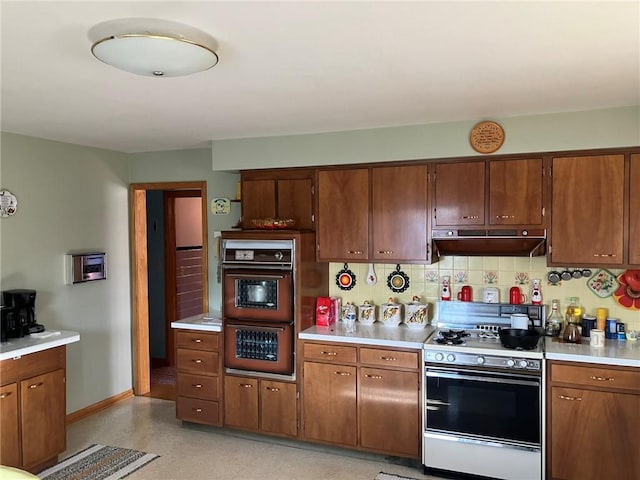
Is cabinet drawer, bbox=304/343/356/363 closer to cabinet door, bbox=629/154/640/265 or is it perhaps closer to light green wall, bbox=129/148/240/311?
light green wall, bbox=129/148/240/311

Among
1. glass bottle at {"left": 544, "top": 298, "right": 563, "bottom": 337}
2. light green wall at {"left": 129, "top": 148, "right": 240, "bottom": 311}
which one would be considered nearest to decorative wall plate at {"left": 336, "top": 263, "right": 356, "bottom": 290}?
light green wall at {"left": 129, "top": 148, "right": 240, "bottom": 311}

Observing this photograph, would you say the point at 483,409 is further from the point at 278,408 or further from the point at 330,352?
the point at 278,408

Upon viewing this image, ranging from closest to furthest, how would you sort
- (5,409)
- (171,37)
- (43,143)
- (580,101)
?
(171,37) → (580,101) → (5,409) → (43,143)

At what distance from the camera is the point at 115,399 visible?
505 cm

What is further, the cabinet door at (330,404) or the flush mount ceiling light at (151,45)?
the cabinet door at (330,404)

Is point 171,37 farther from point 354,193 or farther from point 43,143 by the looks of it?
point 43,143

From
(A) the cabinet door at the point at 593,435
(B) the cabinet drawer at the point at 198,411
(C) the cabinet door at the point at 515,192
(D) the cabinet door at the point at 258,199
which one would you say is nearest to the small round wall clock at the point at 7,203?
(D) the cabinet door at the point at 258,199

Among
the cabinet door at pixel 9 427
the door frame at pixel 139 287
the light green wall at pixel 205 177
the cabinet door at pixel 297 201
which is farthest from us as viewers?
the door frame at pixel 139 287

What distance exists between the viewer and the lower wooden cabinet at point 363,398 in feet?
12.0

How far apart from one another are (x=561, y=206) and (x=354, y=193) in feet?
4.65

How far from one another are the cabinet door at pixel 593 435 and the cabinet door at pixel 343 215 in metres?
1.65

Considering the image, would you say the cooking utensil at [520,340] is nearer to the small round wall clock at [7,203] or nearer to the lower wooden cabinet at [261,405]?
the lower wooden cabinet at [261,405]

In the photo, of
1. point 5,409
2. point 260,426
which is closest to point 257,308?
point 260,426

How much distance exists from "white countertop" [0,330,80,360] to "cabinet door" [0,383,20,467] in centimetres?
20
